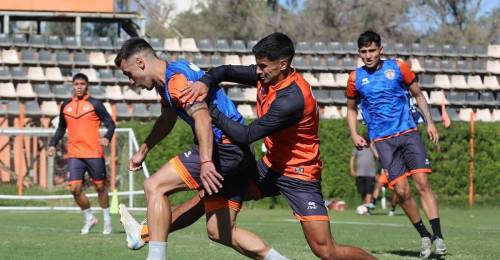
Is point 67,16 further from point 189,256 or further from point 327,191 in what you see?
point 189,256

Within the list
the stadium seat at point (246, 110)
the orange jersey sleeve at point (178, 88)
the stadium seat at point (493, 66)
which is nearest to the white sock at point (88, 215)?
the orange jersey sleeve at point (178, 88)

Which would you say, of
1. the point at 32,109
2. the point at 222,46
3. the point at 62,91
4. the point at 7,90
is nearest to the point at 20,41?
the point at 7,90

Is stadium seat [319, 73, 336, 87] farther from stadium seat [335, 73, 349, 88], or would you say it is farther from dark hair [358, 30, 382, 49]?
dark hair [358, 30, 382, 49]

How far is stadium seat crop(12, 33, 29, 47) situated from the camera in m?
37.4

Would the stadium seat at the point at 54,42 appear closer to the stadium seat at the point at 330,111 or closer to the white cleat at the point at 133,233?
the stadium seat at the point at 330,111

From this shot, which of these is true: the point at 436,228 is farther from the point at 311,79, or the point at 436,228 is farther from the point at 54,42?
the point at 54,42

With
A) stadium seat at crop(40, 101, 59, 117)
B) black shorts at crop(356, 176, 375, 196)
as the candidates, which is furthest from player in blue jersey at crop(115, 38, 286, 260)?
stadium seat at crop(40, 101, 59, 117)

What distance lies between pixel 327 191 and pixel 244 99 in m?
8.88

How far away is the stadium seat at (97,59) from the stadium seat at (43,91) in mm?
2709

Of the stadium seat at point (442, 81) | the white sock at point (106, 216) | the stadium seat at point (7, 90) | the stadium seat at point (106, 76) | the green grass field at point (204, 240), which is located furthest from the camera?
the stadium seat at point (442, 81)

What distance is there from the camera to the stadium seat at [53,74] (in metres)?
36.0

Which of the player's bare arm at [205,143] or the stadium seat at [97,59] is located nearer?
the player's bare arm at [205,143]

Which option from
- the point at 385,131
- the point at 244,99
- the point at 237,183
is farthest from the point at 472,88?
the point at 237,183

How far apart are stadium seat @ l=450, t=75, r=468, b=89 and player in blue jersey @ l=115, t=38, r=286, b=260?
30.4 metres
